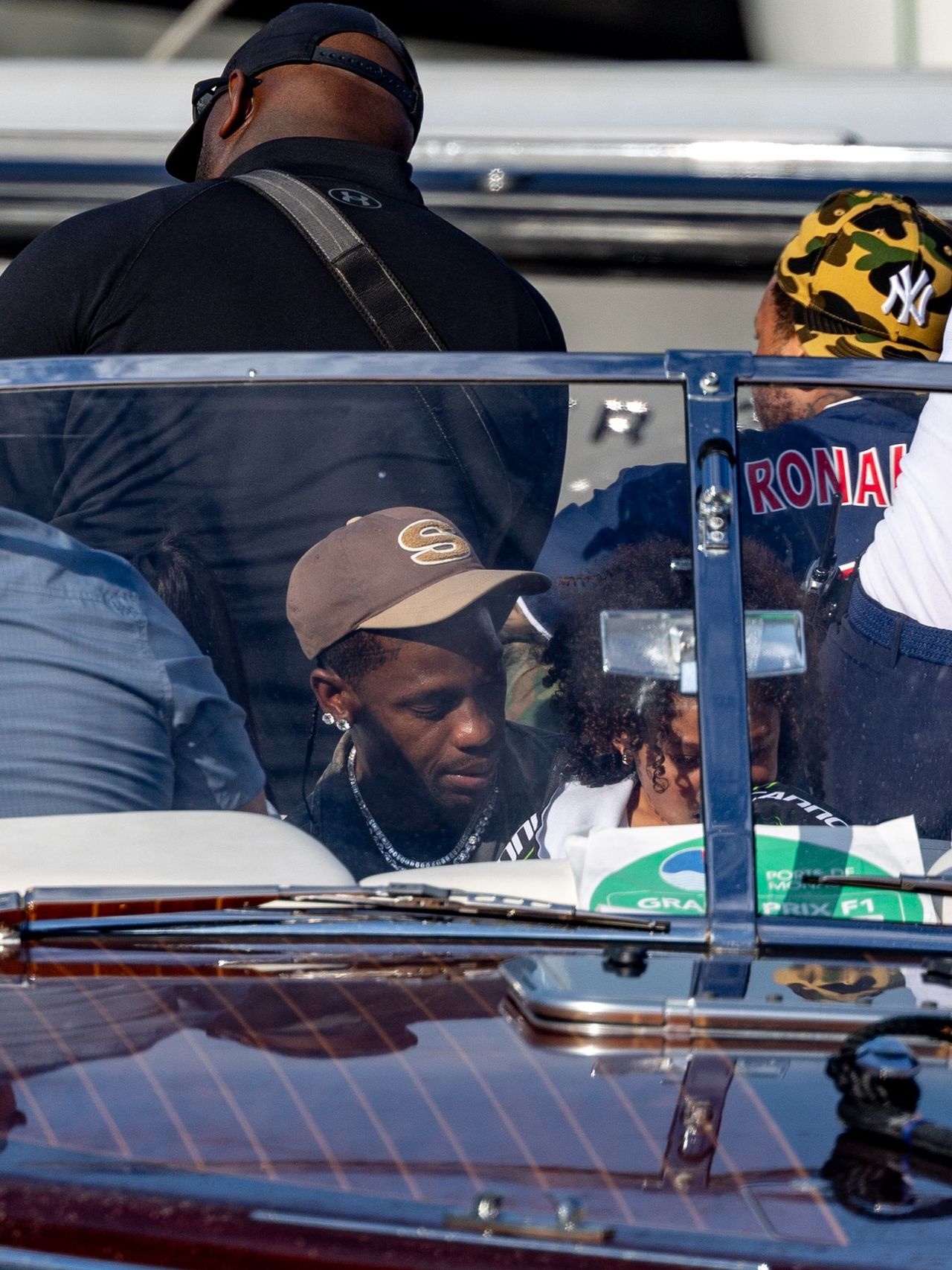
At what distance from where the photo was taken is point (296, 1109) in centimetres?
131

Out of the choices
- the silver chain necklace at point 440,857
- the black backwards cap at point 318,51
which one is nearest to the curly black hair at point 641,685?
the silver chain necklace at point 440,857

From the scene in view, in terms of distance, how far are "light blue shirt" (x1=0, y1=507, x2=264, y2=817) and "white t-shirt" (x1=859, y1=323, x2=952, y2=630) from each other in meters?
0.77

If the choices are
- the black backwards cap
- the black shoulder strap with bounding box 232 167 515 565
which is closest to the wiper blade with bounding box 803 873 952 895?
the black shoulder strap with bounding box 232 167 515 565

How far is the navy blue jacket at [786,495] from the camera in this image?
185 cm

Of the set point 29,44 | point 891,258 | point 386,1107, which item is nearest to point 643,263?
point 891,258

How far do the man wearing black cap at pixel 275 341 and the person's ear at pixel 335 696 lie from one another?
0.07ft

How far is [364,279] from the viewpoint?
2.48 metres

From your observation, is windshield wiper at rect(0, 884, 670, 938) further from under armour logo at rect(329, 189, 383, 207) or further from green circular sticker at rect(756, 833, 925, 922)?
under armour logo at rect(329, 189, 383, 207)

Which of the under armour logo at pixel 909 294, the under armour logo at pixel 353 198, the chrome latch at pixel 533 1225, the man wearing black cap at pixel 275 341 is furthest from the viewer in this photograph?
the under armour logo at pixel 909 294

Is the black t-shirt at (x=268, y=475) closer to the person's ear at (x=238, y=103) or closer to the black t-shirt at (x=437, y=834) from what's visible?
the black t-shirt at (x=437, y=834)

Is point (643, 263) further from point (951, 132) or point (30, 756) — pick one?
point (30, 756)

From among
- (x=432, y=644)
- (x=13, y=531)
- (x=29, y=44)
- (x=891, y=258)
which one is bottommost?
(x=432, y=644)

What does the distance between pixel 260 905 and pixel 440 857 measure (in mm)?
196

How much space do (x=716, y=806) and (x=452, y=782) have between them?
0.92ft
